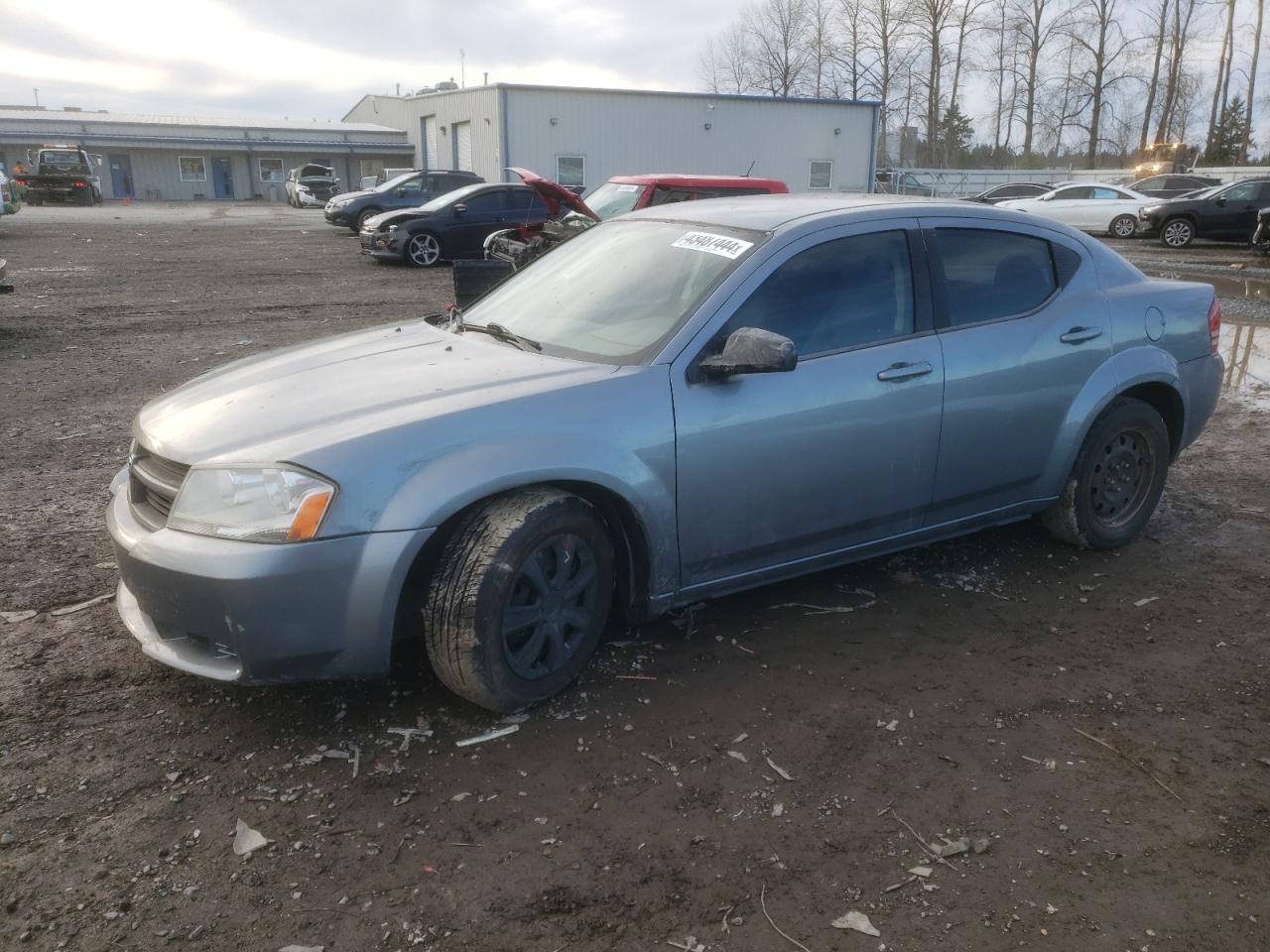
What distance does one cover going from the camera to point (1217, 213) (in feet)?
70.1

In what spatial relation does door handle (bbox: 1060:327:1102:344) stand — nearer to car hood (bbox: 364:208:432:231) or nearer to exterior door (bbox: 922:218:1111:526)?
exterior door (bbox: 922:218:1111:526)

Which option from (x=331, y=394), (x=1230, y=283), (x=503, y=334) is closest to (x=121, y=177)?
(x=1230, y=283)

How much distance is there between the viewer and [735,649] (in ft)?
12.5

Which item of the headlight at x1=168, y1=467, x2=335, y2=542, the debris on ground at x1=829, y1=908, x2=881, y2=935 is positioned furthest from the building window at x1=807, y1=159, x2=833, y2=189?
the debris on ground at x1=829, y1=908, x2=881, y2=935

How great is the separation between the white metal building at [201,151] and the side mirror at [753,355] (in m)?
50.6

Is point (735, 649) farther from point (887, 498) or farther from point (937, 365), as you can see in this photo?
point (937, 365)

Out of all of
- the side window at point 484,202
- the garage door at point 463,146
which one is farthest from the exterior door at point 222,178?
the side window at point 484,202

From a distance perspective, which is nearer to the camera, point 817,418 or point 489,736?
point 489,736

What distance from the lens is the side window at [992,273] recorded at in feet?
13.6

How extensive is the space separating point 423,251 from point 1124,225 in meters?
16.4

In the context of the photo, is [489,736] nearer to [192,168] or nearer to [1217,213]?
[1217,213]

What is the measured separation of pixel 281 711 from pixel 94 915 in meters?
0.95

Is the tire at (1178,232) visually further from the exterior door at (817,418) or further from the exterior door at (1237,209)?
the exterior door at (817,418)

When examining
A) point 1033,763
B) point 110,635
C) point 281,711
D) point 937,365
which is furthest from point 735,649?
point 110,635
